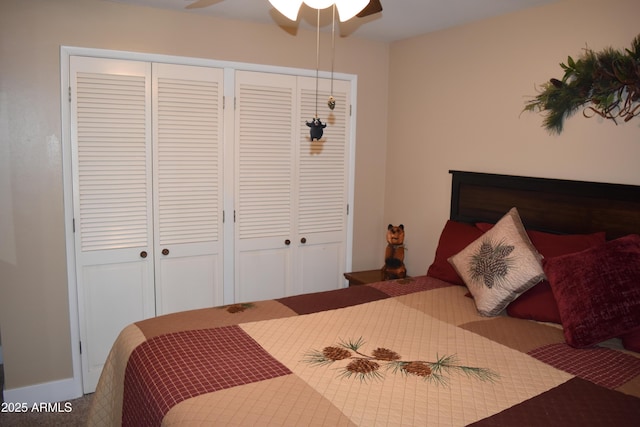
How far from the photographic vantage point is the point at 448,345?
201 cm

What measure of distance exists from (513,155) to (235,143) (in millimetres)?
1769

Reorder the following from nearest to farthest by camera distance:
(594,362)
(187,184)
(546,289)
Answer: (594,362) < (546,289) < (187,184)

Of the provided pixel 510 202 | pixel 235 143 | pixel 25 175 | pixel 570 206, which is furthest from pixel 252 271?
pixel 570 206

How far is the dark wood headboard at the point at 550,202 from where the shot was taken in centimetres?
240

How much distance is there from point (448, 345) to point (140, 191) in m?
2.10

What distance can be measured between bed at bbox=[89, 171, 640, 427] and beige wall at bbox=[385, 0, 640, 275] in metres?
0.17

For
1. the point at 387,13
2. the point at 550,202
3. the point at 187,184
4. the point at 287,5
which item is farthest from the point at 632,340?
the point at 187,184

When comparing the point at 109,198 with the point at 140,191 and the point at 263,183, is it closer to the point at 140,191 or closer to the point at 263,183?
the point at 140,191

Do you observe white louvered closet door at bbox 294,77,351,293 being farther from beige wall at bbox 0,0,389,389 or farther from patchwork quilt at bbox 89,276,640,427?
patchwork quilt at bbox 89,276,640,427

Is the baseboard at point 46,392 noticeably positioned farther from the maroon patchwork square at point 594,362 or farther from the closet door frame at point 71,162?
the maroon patchwork square at point 594,362

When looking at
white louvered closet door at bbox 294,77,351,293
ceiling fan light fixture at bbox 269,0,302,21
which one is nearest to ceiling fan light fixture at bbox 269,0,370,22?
ceiling fan light fixture at bbox 269,0,302,21

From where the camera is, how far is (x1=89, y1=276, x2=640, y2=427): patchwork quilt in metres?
1.50

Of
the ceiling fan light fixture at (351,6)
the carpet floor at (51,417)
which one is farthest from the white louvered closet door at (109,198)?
the ceiling fan light fixture at (351,6)

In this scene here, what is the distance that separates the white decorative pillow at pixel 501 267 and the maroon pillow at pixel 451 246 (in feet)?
0.89
